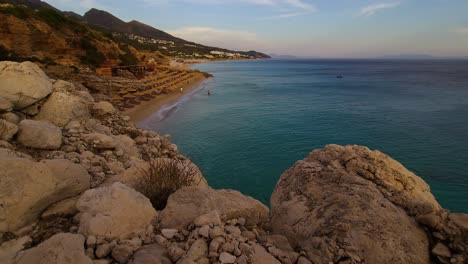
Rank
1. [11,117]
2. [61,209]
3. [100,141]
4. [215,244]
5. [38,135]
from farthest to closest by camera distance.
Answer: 1. [100,141]
2. [11,117]
3. [38,135]
4. [61,209]
5. [215,244]

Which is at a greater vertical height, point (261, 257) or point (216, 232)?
point (216, 232)

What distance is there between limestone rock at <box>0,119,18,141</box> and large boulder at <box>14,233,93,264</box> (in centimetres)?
413

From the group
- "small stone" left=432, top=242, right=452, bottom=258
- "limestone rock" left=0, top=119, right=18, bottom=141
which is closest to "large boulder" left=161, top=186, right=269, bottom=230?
"small stone" left=432, top=242, right=452, bottom=258

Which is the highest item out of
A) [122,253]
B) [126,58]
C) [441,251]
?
[126,58]

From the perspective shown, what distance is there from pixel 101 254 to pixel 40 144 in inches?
186

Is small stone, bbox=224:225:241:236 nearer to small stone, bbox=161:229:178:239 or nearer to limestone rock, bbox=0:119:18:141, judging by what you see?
small stone, bbox=161:229:178:239

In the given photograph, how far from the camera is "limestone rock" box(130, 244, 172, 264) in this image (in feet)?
10.4

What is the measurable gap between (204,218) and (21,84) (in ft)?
26.5

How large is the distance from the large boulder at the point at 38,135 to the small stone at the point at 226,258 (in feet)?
19.2

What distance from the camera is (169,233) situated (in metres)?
3.68

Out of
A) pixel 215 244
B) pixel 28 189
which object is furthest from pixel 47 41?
pixel 215 244

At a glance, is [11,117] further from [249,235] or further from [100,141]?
[249,235]

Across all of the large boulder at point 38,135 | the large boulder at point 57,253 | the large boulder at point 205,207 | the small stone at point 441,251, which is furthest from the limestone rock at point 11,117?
the small stone at point 441,251

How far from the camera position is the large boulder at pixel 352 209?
13.3 ft
